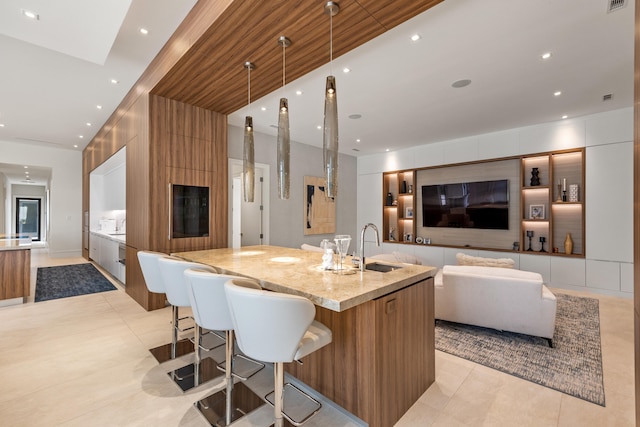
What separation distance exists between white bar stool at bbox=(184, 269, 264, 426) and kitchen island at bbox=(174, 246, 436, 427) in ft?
0.93

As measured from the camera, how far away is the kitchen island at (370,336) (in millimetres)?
1668

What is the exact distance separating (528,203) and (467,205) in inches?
43.2

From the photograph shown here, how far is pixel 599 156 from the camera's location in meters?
4.77

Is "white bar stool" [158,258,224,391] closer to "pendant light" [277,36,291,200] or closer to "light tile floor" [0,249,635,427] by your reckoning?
"light tile floor" [0,249,635,427]

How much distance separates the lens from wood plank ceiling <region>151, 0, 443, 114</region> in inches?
86.8

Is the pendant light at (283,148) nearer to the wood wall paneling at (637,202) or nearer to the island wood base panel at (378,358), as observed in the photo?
the island wood base panel at (378,358)

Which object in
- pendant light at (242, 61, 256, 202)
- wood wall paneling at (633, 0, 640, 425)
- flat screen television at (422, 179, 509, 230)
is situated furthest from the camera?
flat screen television at (422, 179, 509, 230)

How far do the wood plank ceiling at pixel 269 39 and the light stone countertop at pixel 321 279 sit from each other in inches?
79.5

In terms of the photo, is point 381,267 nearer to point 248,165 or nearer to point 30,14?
point 248,165

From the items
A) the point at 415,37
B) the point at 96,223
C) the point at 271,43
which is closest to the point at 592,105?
the point at 415,37

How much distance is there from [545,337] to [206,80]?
465 cm

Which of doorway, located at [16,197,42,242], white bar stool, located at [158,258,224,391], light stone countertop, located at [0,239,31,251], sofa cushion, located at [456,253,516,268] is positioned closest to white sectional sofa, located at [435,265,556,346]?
sofa cushion, located at [456,253,516,268]

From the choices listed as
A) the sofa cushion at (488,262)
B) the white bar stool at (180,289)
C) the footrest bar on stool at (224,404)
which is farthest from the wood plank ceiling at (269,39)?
the sofa cushion at (488,262)

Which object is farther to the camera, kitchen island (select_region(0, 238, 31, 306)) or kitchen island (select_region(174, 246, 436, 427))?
kitchen island (select_region(0, 238, 31, 306))
